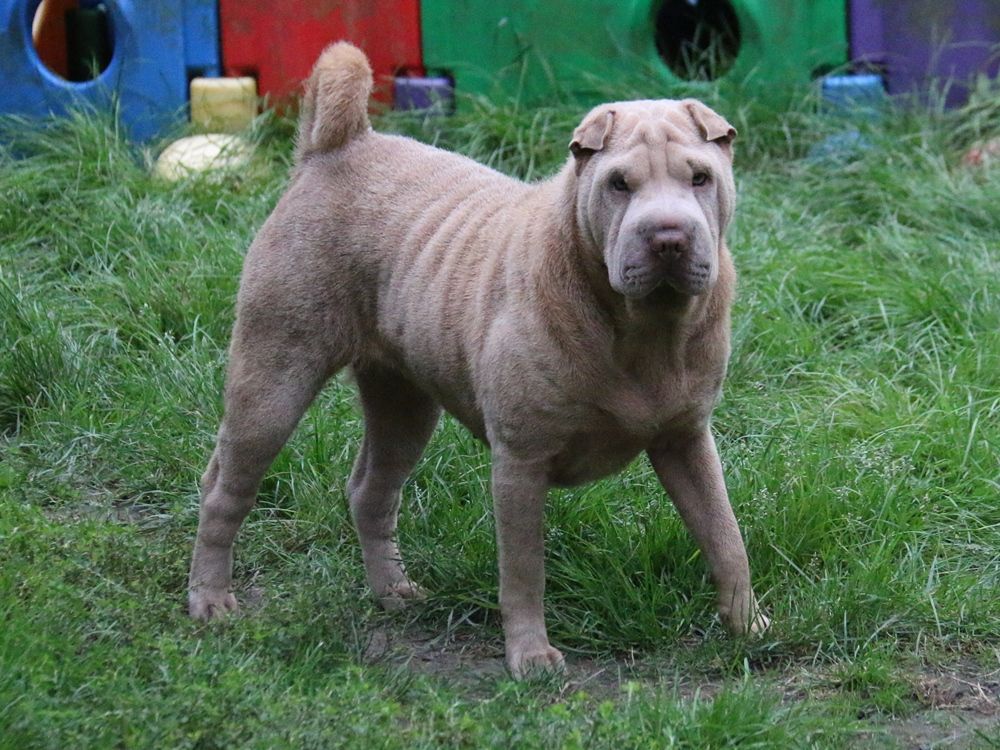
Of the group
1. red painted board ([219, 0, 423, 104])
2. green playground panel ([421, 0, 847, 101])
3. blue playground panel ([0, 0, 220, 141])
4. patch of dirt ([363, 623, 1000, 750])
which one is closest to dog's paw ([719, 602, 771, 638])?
patch of dirt ([363, 623, 1000, 750])

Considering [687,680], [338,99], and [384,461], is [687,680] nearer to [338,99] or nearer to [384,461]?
[384,461]

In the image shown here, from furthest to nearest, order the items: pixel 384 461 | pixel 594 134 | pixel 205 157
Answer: pixel 205 157
pixel 384 461
pixel 594 134

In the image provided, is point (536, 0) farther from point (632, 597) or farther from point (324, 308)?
point (632, 597)

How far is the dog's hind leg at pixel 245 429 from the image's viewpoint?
477cm

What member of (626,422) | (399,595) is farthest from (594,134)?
(399,595)

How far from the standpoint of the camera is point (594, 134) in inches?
158

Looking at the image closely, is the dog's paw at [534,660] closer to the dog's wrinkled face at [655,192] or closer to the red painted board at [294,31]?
the dog's wrinkled face at [655,192]

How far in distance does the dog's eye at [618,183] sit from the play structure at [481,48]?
4419 millimetres

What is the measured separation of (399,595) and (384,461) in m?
0.45

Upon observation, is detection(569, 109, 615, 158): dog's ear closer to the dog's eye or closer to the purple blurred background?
the dog's eye

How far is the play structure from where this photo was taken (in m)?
8.27

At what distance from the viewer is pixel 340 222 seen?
4.80 meters

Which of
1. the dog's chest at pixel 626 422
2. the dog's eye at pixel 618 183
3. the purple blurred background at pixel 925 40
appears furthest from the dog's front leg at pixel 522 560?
the purple blurred background at pixel 925 40

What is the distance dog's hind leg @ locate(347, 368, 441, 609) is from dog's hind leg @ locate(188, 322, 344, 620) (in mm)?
289
